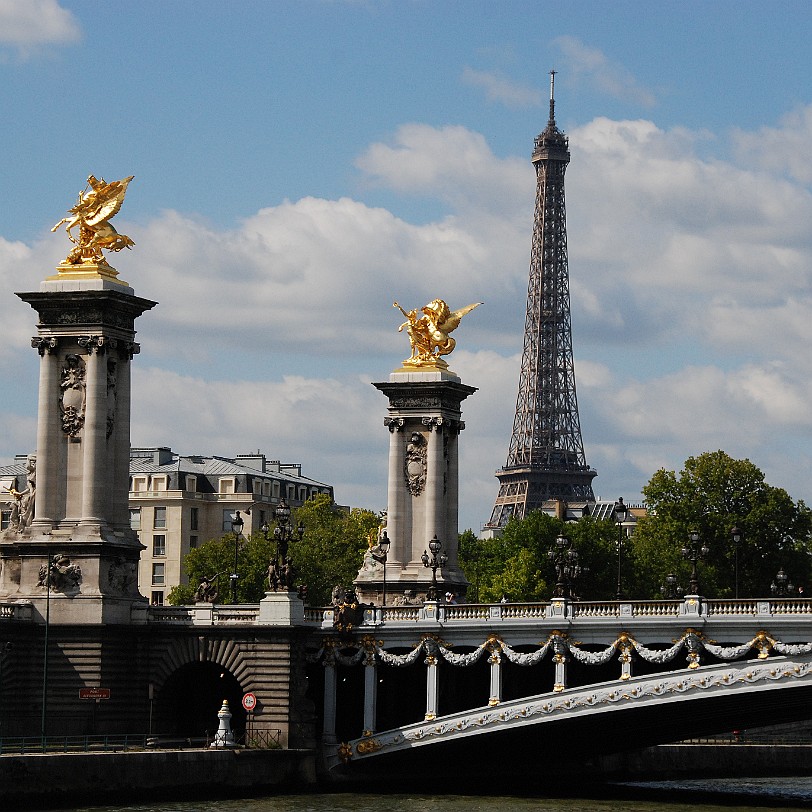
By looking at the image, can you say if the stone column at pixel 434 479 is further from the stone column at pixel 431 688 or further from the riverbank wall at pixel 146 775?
the riverbank wall at pixel 146 775

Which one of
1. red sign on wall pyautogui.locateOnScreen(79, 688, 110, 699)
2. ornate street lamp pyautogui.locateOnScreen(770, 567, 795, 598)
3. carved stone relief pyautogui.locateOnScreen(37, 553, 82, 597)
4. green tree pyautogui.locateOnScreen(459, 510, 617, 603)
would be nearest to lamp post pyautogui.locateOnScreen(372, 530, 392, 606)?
carved stone relief pyautogui.locateOnScreen(37, 553, 82, 597)

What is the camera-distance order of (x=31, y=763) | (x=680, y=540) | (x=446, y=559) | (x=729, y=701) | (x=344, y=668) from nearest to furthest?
(x=31, y=763) < (x=729, y=701) < (x=344, y=668) < (x=446, y=559) < (x=680, y=540)

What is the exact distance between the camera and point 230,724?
78688 mm

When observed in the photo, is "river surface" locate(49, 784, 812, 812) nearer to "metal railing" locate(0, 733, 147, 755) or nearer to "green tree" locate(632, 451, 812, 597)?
"metal railing" locate(0, 733, 147, 755)

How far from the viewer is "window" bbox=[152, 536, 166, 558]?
146 meters

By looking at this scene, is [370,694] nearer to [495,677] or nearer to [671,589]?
[495,677]

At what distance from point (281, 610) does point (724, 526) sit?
162ft

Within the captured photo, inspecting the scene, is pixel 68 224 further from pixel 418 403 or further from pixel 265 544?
pixel 265 544

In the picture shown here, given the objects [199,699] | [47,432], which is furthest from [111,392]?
[199,699]

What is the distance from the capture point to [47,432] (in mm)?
80188

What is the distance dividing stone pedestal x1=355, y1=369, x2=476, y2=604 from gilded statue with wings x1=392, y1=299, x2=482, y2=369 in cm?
96

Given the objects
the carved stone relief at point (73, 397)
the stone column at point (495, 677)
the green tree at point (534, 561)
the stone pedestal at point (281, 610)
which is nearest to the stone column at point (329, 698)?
the stone pedestal at point (281, 610)

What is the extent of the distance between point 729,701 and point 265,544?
5348cm

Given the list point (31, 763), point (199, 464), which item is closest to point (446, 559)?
point (31, 763)
